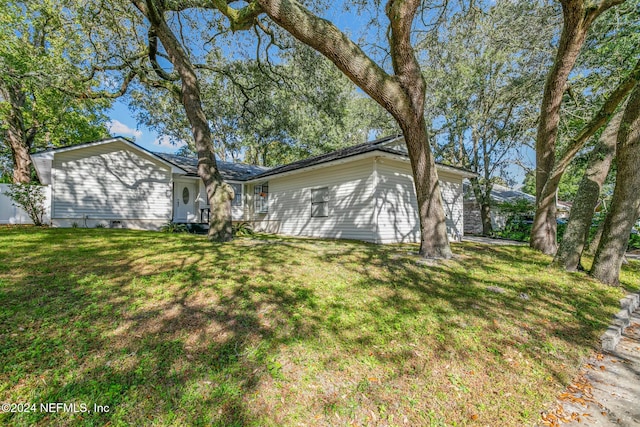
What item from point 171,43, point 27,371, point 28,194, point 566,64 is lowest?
point 27,371

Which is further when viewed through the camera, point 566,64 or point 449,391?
point 566,64

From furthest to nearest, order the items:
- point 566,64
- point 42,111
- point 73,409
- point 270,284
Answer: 1. point 42,111
2. point 566,64
3. point 270,284
4. point 73,409

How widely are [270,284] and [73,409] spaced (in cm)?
234

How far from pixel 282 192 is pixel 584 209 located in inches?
413

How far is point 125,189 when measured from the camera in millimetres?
12180

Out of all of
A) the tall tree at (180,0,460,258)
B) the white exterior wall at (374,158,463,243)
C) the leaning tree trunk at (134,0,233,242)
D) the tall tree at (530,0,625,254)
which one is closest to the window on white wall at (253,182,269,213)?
the white exterior wall at (374,158,463,243)

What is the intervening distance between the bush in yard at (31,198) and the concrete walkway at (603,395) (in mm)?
14885

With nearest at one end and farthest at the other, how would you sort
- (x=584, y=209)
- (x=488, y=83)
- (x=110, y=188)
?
(x=584, y=209) < (x=110, y=188) < (x=488, y=83)

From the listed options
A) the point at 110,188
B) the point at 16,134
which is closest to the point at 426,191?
the point at 110,188

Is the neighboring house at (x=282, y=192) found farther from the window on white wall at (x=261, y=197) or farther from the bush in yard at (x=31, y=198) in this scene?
the bush in yard at (x=31, y=198)

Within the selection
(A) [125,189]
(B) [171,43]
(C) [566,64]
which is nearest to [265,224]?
(A) [125,189]

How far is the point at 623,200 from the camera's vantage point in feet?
16.5

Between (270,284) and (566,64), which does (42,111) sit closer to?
(270,284)

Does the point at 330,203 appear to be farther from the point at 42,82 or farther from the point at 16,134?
the point at 16,134
